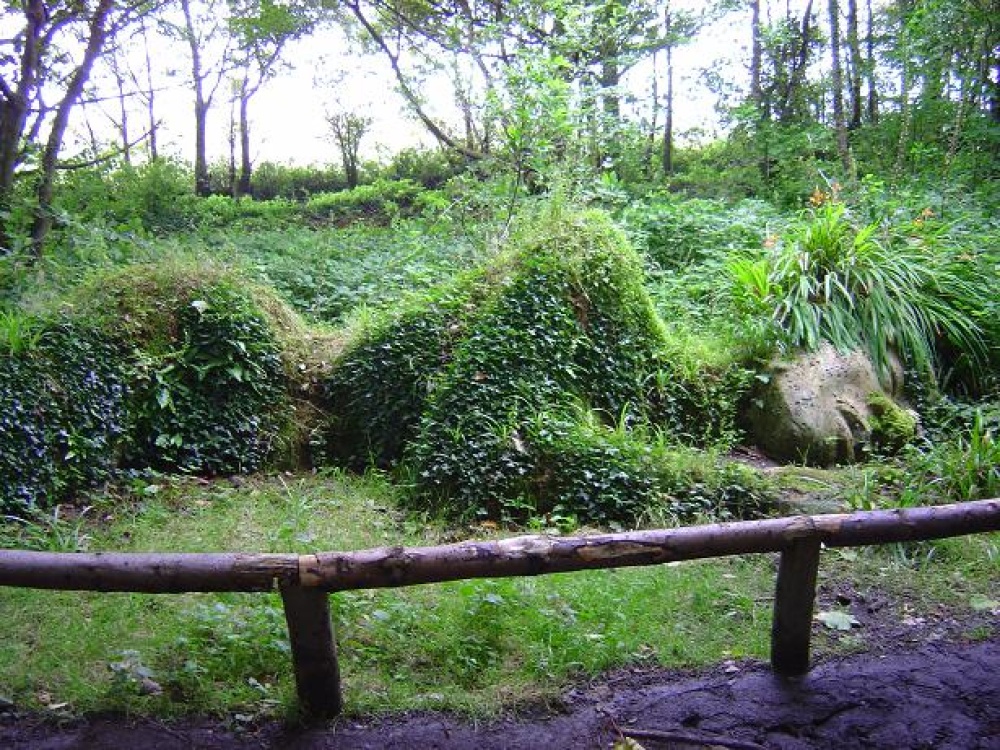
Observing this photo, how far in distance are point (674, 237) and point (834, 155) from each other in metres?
4.95

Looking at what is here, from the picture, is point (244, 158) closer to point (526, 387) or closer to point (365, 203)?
point (365, 203)

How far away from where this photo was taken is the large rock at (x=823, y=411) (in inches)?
242

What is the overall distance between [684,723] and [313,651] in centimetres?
146

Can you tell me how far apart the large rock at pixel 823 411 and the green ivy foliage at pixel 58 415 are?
4816 mm

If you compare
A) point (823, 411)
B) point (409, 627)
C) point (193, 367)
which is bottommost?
point (409, 627)

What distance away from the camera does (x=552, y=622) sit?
12.1ft

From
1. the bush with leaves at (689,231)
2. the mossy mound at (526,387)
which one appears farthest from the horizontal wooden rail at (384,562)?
the bush with leaves at (689,231)

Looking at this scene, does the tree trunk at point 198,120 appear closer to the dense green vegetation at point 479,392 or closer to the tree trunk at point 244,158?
→ the tree trunk at point 244,158

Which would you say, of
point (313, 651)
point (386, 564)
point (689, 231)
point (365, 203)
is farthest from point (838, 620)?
point (365, 203)

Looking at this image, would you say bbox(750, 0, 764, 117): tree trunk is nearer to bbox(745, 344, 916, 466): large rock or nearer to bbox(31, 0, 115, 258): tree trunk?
bbox(745, 344, 916, 466): large rock

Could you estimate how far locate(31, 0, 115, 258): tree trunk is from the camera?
7.24 metres

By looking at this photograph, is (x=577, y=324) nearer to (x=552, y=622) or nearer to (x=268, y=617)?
(x=552, y=622)

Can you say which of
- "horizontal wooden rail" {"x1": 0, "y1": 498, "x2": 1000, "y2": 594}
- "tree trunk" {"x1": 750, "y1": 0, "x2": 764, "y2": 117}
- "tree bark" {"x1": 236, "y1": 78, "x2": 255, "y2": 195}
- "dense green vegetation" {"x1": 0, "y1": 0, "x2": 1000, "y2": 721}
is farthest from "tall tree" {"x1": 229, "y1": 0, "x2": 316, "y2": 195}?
"horizontal wooden rail" {"x1": 0, "y1": 498, "x2": 1000, "y2": 594}

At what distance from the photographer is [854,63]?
515 inches
